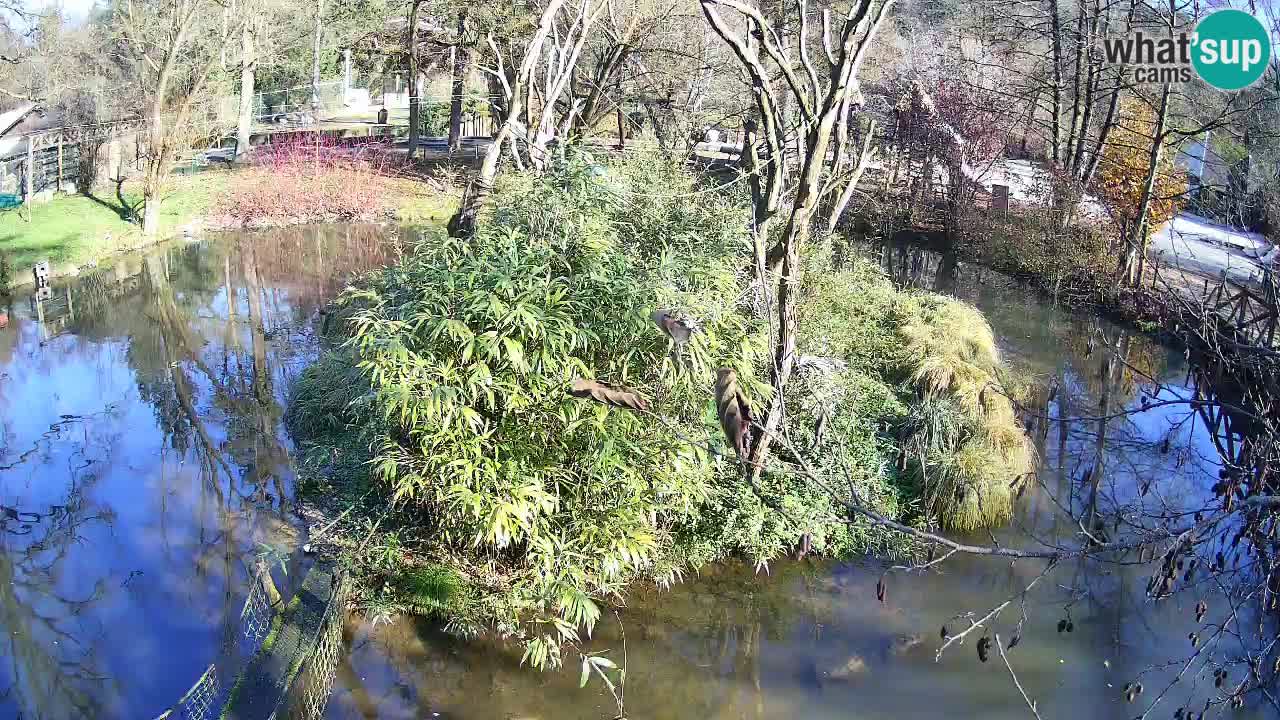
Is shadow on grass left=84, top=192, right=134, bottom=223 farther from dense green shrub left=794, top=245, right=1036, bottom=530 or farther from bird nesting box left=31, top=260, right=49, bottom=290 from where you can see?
dense green shrub left=794, top=245, right=1036, bottom=530

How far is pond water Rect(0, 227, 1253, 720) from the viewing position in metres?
5.75

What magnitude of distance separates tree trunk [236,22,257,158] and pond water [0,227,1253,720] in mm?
13120

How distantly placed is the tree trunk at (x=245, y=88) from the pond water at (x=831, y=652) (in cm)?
1892

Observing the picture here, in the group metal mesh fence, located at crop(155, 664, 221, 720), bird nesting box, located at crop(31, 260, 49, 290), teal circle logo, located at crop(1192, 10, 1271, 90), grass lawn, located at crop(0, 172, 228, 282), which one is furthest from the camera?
grass lawn, located at crop(0, 172, 228, 282)

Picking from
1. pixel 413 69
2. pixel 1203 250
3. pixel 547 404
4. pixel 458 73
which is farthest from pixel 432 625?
pixel 458 73

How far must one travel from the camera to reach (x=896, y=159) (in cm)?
1884

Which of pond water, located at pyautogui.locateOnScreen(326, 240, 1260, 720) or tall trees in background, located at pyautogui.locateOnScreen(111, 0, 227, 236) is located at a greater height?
tall trees in background, located at pyautogui.locateOnScreen(111, 0, 227, 236)

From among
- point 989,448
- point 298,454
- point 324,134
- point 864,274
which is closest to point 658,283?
point 989,448

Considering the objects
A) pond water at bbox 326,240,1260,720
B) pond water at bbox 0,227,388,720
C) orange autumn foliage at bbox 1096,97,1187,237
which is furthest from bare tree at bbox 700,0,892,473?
orange autumn foliage at bbox 1096,97,1187,237

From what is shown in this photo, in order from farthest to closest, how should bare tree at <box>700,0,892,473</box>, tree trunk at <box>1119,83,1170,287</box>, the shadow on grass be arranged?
the shadow on grass
tree trunk at <box>1119,83,1170,287</box>
bare tree at <box>700,0,892,473</box>

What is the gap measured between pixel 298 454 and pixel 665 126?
13109 millimetres

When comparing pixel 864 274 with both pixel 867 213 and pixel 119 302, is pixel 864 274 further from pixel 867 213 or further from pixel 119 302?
pixel 119 302

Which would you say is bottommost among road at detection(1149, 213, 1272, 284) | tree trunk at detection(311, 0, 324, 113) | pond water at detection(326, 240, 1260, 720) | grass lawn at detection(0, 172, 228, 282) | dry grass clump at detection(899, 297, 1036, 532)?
pond water at detection(326, 240, 1260, 720)

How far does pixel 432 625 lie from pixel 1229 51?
11.4 meters
